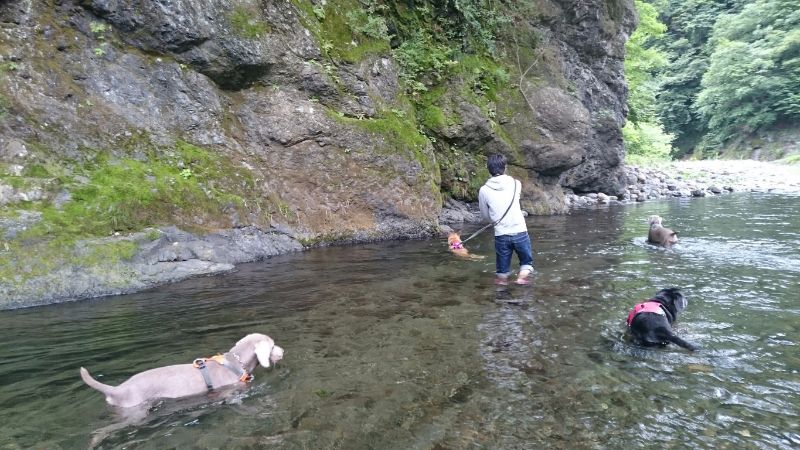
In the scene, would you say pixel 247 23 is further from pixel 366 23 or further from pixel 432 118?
pixel 432 118

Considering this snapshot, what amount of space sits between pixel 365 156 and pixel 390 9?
20.9ft

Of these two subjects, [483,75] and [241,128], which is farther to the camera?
Result: [483,75]

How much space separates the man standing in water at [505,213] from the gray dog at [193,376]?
426 cm

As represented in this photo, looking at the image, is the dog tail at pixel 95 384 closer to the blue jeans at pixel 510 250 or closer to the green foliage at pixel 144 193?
the green foliage at pixel 144 193

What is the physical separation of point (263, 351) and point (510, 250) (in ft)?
15.1

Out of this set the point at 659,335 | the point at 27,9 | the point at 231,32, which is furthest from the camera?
the point at 231,32

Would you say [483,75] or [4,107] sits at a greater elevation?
[483,75]

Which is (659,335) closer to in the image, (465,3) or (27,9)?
(27,9)

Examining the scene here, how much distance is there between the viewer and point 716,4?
4753 cm

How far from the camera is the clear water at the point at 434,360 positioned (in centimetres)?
338

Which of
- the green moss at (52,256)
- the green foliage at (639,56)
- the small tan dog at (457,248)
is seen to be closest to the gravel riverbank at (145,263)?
the green moss at (52,256)

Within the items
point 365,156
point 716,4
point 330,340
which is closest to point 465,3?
point 365,156

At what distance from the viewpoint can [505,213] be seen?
24.2ft

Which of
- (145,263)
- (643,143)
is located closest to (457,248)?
(145,263)
